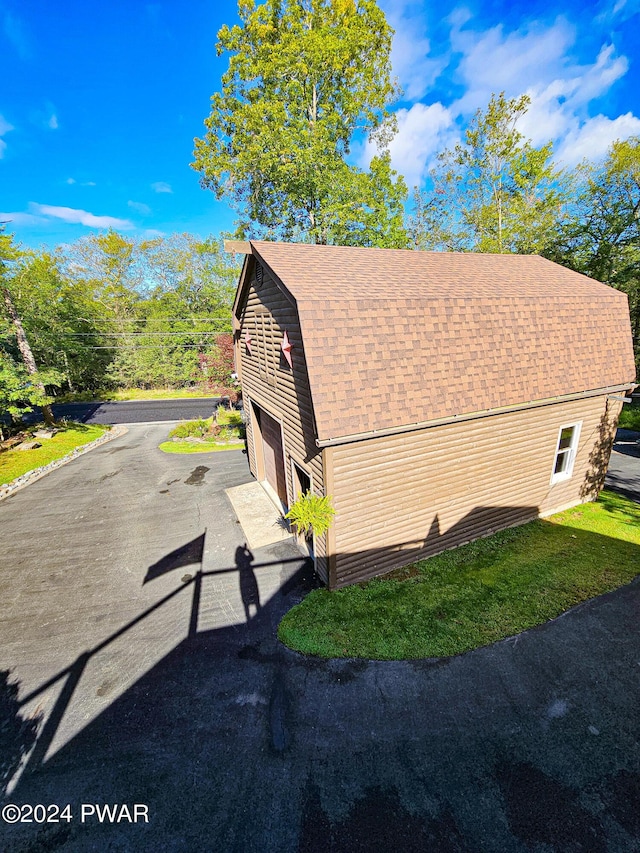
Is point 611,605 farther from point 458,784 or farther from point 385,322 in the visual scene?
point 385,322

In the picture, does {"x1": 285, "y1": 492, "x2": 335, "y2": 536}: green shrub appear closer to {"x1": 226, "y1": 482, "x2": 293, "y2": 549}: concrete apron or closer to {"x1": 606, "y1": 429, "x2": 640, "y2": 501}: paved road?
{"x1": 226, "y1": 482, "x2": 293, "y2": 549}: concrete apron

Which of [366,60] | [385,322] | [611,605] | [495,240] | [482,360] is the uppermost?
[366,60]

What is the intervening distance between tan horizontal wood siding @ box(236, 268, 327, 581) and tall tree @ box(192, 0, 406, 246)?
1316 centimetres

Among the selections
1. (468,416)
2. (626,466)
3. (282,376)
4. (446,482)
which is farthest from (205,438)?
(626,466)

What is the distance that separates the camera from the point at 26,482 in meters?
13.5

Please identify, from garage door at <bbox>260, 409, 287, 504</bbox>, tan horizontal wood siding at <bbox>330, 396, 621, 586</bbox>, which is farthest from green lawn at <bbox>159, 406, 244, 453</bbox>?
tan horizontal wood siding at <bbox>330, 396, 621, 586</bbox>

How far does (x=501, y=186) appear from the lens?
23672 millimetres

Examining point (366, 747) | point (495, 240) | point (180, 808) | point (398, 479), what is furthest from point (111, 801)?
point (495, 240)

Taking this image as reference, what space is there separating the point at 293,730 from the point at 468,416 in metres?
6.13

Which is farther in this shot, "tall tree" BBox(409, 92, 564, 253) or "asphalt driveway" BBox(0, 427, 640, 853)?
"tall tree" BBox(409, 92, 564, 253)

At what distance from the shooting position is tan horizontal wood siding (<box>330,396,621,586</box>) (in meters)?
6.73

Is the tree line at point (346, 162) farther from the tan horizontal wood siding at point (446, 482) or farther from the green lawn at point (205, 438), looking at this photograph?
the tan horizontal wood siding at point (446, 482)

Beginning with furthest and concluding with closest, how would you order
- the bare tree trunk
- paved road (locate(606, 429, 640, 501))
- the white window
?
the bare tree trunk, paved road (locate(606, 429, 640, 501)), the white window

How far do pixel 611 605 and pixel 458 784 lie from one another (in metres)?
4.85
